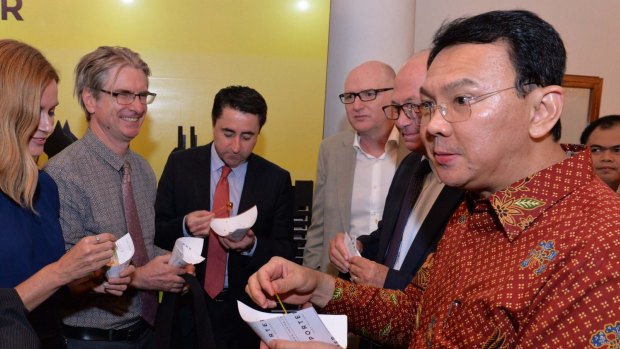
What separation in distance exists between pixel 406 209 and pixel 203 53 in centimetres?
171

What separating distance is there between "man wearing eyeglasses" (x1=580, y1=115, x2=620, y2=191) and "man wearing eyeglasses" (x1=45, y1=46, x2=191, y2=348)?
103 inches

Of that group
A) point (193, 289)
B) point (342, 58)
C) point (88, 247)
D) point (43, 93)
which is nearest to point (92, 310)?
point (88, 247)

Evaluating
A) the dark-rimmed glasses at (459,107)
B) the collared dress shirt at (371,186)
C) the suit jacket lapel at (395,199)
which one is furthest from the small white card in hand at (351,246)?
the dark-rimmed glasses at (459,107)

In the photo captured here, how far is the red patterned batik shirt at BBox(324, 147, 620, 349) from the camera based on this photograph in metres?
0.96

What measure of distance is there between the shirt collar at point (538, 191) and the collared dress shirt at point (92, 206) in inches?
64.8

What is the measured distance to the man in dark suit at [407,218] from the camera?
1.92 m

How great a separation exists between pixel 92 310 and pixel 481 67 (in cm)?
180

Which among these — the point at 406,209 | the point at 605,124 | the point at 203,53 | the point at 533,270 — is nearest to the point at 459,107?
the point at 533,270

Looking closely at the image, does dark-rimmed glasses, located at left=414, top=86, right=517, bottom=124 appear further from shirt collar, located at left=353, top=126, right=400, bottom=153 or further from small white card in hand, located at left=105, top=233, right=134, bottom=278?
shirt collar, located at left=353, top=126, right=400, bottom=153

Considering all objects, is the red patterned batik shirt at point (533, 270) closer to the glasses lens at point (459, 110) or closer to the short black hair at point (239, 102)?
the glasses lens at point (459, 110)

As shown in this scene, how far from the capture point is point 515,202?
117 centimetres

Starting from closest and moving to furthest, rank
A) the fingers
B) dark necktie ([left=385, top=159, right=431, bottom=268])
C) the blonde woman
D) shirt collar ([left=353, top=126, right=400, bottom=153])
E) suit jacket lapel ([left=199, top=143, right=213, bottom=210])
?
the blonde woman, dark necktie ([left=385, top=159, right=431, bottom=268]), the fingers, suit jacket lapel ([left=199, top=143, right=213, bottom=210]), shirt collar ([left=353, top=126, right=400, bottom=153])

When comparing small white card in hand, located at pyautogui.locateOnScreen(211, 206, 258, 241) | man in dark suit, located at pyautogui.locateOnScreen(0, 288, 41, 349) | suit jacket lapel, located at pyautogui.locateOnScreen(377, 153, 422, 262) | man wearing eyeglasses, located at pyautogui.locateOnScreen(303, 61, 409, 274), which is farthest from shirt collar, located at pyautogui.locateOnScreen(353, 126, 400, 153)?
man in dark suit, located at pyautogui.locateOnScreen(0, 288, 41, 349)

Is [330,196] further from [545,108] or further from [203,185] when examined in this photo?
[545,108]
